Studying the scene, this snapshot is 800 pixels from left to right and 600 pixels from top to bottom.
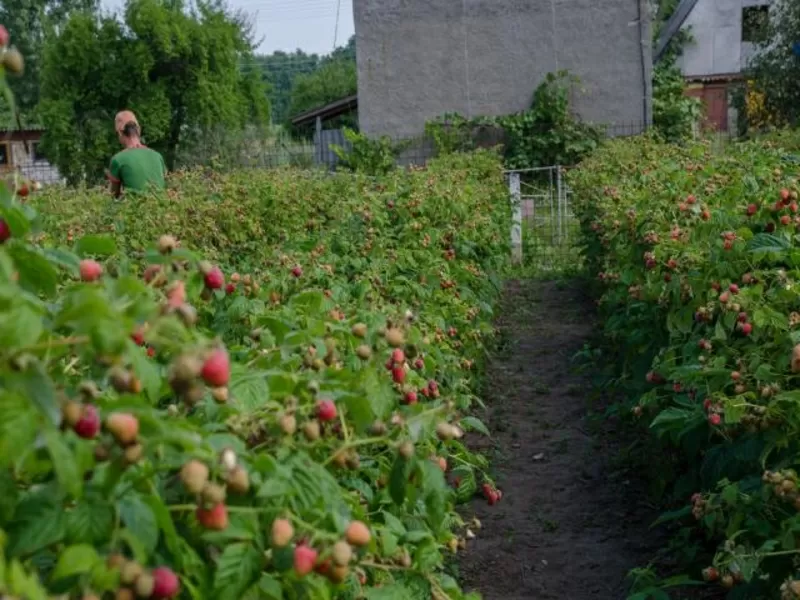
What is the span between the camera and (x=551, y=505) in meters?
5.28

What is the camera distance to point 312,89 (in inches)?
1822

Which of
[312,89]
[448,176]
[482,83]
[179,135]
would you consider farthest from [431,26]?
[312,89]

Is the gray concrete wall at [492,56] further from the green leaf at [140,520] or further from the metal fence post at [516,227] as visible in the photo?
the green leaf at [140,520]

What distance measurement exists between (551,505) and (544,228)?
29.6ft

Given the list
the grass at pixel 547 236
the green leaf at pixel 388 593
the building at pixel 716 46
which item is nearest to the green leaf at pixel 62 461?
the green leaf at pixel 388 593

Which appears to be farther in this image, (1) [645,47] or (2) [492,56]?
(2) [492,56]

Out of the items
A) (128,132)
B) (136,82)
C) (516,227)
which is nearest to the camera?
(128,132)

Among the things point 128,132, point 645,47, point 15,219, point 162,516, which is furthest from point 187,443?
point 645,47

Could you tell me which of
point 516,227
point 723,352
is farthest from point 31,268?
point 516,227

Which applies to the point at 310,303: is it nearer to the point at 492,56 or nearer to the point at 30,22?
the point at 492,56

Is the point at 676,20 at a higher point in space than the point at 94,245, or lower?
higher

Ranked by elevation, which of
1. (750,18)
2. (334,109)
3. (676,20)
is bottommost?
(334,109)

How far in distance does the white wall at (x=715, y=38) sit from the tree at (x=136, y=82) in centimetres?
→ 1494

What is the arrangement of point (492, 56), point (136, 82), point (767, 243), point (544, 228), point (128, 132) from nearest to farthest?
1. point (767, 243)
2. point (128, 132)
3. point (544, 228)
4. point (492, 56)
5. point (136, 82)
